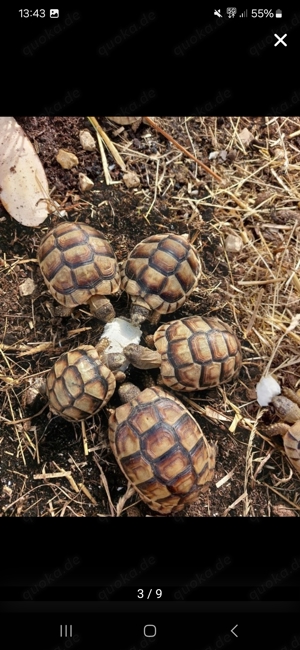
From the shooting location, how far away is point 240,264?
10.4ft

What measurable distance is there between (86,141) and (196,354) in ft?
4.99

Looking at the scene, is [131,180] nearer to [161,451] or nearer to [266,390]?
[266,390]

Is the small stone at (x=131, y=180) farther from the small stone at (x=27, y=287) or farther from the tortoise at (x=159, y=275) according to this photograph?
the small stone at (x=27, y=287)

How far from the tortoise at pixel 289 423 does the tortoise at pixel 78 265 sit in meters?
1.10

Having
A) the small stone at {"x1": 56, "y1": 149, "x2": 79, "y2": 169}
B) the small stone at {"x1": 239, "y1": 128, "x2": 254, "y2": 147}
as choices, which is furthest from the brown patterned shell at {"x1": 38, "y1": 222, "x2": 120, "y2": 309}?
the small stone at {"x1": 239, "y1": 128, "x2": 254, "y2": 147}

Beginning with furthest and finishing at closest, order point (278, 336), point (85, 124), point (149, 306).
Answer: point (85, 124), point (278, 336), point (149, 306)

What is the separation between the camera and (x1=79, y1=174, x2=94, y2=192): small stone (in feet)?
10.3

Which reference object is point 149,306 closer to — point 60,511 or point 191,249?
point 191,249

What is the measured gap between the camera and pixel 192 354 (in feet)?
8.64

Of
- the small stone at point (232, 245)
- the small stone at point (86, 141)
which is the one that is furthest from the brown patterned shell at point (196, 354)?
the small stone at point (86, 141)

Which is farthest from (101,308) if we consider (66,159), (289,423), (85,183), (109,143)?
(289,423)
